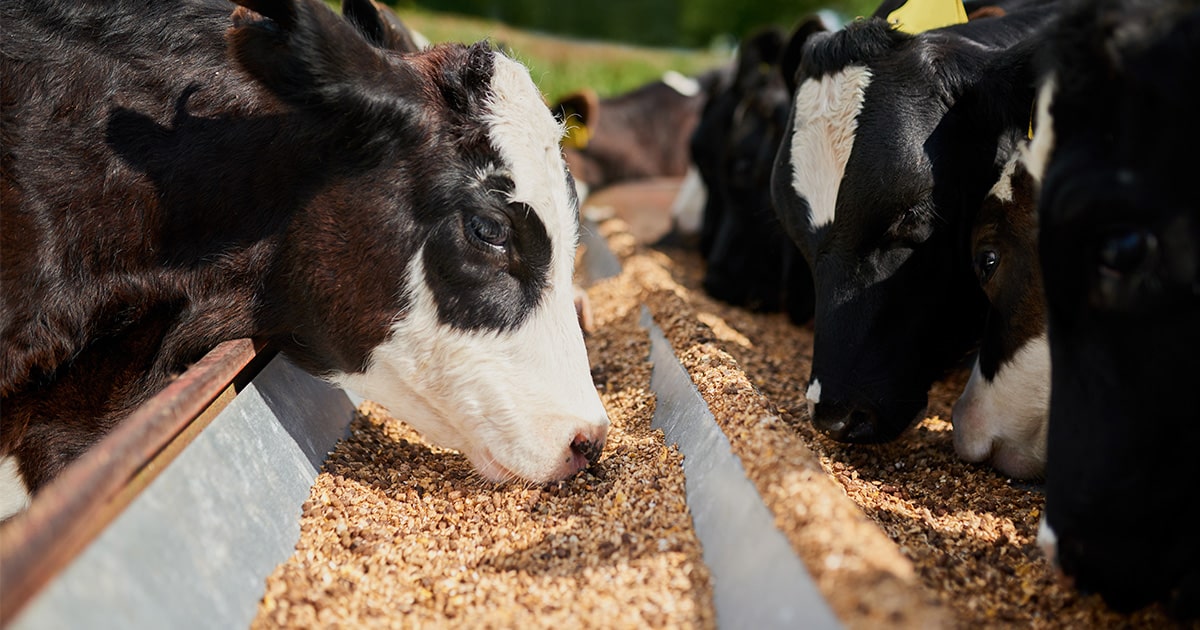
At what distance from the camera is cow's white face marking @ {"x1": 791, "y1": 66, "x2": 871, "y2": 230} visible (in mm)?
3656

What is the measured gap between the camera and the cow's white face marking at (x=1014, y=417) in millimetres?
3109

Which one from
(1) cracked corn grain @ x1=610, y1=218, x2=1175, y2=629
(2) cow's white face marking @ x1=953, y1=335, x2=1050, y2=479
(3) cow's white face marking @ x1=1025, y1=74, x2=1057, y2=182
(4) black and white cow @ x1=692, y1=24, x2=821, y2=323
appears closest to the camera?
(1) cracked corn grain @ x1=610, y1=218, x2=1175, y2=629

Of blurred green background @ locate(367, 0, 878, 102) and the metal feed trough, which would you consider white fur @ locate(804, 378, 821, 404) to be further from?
blurred green background @ locate(367, 0, 878, 102)

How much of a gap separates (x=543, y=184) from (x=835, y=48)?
1432 millimetres

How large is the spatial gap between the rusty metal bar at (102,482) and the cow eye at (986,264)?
7.56 feet

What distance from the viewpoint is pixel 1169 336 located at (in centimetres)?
205

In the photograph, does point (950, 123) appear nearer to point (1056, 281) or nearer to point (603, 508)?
point (1056, 281)

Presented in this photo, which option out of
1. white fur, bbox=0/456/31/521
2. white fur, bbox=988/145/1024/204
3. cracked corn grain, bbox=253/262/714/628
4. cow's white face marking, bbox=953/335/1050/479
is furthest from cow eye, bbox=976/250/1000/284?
white fur, bbox=0/456/31/521

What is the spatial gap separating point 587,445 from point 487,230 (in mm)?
678

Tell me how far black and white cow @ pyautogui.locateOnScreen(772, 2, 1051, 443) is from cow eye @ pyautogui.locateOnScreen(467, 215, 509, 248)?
1.17 m

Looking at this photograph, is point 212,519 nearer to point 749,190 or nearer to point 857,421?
point 857,421

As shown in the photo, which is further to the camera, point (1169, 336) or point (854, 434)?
point (854, 434)

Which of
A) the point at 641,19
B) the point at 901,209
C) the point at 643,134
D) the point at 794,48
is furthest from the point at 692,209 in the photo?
the point at 641,19

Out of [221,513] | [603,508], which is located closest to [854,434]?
[603,508]
